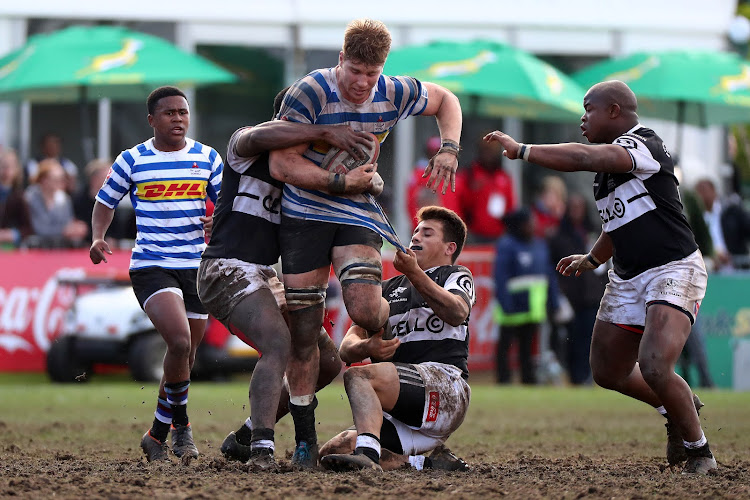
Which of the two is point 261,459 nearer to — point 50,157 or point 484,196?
point 484,196

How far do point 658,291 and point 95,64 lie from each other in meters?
11.0

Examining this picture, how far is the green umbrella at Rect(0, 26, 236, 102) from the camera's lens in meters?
16.1

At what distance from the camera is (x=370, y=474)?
659 cm

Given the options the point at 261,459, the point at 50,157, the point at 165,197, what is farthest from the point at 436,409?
the point at 50,157

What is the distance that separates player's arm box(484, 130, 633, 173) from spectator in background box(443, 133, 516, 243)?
9.05 meters

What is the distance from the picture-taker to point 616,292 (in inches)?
302

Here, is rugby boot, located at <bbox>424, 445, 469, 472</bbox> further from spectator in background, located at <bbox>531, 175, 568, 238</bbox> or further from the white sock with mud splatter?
spectator in background, located at <bbox>531, 175, 568, 238</bbox>

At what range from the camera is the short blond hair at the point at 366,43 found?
268 inches

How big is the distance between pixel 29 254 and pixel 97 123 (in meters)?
4.26

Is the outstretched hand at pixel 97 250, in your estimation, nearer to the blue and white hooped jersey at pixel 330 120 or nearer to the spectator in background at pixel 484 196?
the blue and white hooped jersey at pixel 330 120

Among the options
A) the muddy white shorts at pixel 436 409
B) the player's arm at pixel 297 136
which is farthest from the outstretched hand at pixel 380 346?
the player's arm at pixel 297 136

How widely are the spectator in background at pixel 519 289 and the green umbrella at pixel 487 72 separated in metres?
1.75

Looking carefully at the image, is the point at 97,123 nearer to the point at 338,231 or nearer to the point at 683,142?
the point at 683,142

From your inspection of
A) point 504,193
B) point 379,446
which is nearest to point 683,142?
point 504,193
